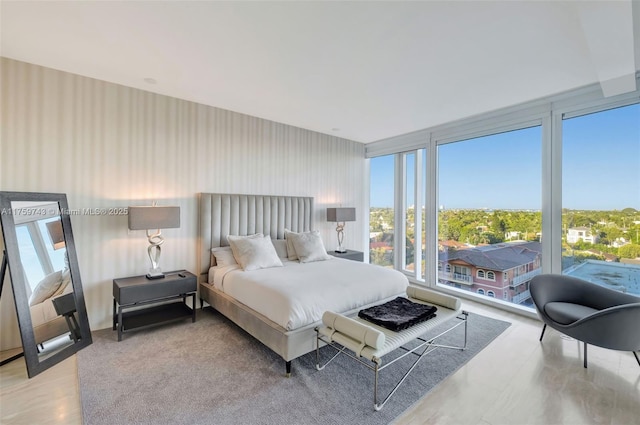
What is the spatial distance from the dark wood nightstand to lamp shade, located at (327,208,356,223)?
8.58 ft

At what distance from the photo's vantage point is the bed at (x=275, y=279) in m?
2.41

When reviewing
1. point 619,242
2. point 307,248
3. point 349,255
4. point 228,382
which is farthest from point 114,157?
point 619,242

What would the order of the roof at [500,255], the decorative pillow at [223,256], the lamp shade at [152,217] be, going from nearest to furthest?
the lamp shade at [152,217], the decorative pillow at [223,256], the roof at [500,255]

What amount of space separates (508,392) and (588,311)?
4.43ft

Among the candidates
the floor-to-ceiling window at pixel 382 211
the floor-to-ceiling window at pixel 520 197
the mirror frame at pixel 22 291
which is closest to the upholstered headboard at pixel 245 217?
the mirror frame at pixel 22 291

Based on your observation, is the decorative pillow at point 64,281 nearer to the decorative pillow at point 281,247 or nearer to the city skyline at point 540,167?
the decorative pillow at point 281,247

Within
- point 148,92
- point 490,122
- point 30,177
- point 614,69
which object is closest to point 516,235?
point 490,122

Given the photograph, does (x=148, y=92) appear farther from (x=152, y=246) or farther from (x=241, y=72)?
(x=152, y=246)

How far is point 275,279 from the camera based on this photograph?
295 centimetres

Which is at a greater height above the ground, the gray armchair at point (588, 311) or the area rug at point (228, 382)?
the gray armchair at point (588, 311)

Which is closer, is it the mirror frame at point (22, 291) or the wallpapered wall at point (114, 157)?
the mirror frame at point (22, 291)

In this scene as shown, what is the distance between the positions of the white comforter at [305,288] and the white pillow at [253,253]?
0.12m

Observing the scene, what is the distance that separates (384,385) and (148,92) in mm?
4097

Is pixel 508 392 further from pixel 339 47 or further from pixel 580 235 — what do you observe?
pixel 339 47
